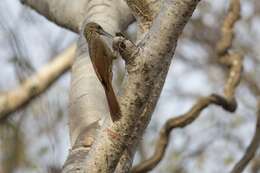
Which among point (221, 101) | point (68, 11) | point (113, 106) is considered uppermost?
point (113, 106)

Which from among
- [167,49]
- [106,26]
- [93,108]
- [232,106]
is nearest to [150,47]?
[167,49]

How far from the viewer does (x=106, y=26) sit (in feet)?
4.20

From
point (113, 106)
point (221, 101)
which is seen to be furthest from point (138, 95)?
point (221, 101)

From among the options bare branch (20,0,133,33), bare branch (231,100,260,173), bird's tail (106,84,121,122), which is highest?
bird's tail (106,84,121,122)

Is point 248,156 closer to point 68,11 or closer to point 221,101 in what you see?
point 221,101

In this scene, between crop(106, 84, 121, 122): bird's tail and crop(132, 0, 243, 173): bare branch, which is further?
crop(132, 0, 243, 173): bare branch

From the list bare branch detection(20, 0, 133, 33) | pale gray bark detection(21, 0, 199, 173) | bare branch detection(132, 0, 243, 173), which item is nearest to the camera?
pale gray bark detection(21, 0, 199, 173)

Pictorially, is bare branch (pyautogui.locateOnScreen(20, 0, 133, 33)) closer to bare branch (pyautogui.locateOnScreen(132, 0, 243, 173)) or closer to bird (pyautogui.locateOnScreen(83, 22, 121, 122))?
bare branch (pyautogui.locateOnScreen(132, 0, 243, 173))

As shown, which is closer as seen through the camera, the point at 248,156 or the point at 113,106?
the point at 113,106

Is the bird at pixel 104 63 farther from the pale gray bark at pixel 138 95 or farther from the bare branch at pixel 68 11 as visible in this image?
the bare branch at pixel 68 11

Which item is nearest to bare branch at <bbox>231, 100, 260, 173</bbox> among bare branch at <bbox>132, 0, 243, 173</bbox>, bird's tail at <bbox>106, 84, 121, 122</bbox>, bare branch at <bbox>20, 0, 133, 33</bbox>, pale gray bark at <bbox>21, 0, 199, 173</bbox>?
bare branch at <bbox>132, 0, 243, 173</bbox>

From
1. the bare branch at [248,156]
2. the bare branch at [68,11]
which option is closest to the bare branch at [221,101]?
the bare branch at [248,156]

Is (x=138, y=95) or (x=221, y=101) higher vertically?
(x=138, y=95)

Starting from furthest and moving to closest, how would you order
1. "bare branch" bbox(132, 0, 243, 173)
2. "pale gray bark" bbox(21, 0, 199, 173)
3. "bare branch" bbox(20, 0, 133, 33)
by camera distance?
"bare branch" bbox(132, 0, 243, 173) → "bare branch" bbox(20, 0, 133, 33) → "pale gray bark" bbox(21, 0, 199, 173)
